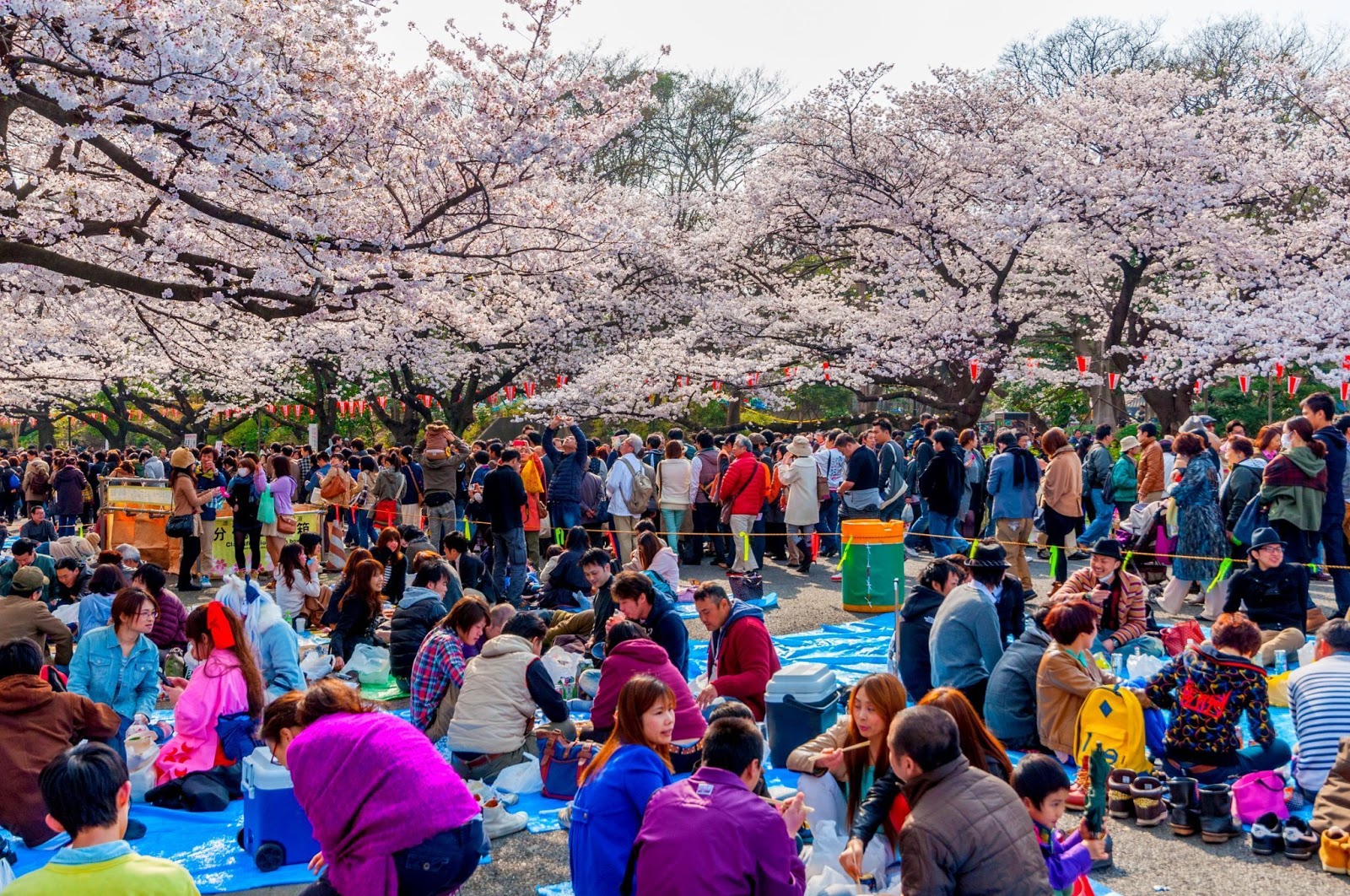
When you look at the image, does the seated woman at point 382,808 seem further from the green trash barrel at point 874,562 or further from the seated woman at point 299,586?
the green trash barrel at point 874,562

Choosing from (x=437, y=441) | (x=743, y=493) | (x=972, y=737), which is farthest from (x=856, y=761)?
(x=437, y=441)

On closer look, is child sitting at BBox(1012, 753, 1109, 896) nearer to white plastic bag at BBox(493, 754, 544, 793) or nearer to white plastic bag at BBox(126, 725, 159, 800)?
white plastic bag at BBox(493, 754, 544, 793)

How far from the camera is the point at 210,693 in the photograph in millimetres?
6473

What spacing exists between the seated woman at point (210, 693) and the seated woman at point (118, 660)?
276mm

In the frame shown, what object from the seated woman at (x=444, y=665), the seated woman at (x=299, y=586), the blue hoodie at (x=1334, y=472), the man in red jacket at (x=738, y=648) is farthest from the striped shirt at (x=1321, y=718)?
the seated woman at (x=299, y=586)

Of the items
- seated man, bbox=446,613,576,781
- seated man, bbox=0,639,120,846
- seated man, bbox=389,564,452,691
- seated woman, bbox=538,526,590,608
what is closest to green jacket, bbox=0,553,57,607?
seated man, bbox=389,564,452,691

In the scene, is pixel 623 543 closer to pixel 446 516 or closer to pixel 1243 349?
pixel 446 516

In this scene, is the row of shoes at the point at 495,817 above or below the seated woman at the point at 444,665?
below

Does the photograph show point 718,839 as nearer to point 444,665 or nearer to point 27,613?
point 444,665

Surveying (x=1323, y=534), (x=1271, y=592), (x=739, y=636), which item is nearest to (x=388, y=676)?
(x=739, y=636)

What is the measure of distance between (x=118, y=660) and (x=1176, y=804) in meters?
5.53

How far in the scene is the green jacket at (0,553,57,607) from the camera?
383 inches

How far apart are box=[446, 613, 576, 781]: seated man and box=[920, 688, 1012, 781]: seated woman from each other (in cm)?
252

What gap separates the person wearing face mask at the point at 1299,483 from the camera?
10094mm
